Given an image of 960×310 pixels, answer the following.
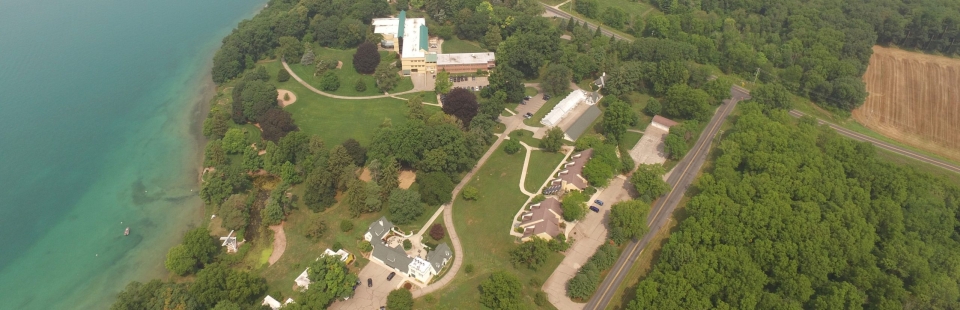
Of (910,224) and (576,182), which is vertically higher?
(910,224)

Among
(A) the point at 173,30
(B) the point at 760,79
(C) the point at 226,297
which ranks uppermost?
(B) the point at 760,79

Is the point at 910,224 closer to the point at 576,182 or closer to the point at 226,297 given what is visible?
the point at 576,182

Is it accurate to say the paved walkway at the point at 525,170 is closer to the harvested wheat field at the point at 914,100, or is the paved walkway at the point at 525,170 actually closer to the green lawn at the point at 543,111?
the green lawn at the point at 543,111

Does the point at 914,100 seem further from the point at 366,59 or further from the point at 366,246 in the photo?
the point at 366,59

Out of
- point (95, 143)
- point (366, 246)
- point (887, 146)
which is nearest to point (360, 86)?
point (366, 246)

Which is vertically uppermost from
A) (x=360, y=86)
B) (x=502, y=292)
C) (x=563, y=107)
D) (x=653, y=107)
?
(x=653, y=107)

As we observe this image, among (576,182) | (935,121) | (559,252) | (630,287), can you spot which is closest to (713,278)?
(630,287)

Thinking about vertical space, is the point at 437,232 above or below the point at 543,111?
below
